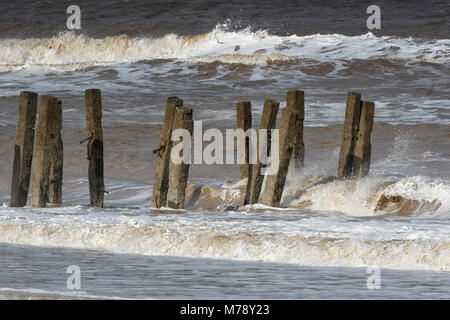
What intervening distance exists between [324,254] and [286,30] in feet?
92.7

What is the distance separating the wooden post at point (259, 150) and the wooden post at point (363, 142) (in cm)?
135

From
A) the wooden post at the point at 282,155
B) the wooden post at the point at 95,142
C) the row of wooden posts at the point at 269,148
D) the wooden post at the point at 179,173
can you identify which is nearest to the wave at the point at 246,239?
the wooden post at the point at 179,173

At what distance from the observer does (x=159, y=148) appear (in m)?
10.8

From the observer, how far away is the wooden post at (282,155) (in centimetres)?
1055

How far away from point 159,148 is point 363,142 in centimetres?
282

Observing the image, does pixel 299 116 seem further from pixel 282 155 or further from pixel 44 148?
pixel 44 148

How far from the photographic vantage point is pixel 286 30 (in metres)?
36.2

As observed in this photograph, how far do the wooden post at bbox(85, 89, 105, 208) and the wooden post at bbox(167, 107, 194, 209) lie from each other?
3.00 feet

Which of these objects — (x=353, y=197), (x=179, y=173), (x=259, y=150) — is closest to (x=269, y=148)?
(x=259, y=150)

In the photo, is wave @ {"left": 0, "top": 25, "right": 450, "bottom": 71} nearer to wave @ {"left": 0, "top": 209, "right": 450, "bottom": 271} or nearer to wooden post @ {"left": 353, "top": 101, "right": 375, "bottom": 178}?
wooden post @ {"left": 353, "top": 101, "right": 375, "bottom": 178}

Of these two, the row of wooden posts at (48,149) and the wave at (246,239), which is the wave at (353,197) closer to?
the wave at (246,239)

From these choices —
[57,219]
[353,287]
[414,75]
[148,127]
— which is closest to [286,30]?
[414,75]

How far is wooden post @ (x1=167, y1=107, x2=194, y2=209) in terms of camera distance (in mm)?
10414

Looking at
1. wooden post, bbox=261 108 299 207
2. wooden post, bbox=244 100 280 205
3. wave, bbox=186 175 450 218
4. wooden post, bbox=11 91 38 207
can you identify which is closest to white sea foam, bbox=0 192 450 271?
wooden post, bbox=261 108 299 207
